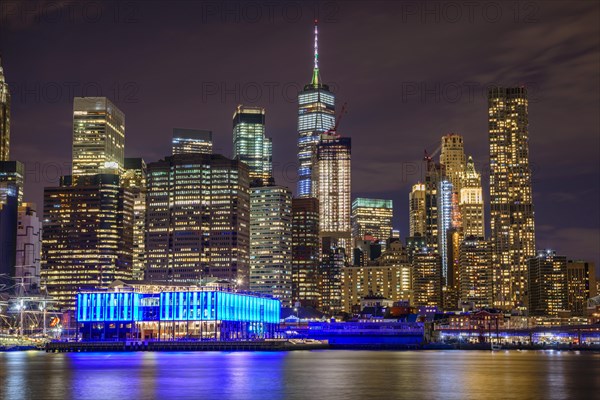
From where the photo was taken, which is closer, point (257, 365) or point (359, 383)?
point (359, 383)

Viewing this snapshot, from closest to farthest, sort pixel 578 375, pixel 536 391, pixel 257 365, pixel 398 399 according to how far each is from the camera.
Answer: pixel 398 399 < pixel 536 391 < pixel 578 375 < pixel 257 365

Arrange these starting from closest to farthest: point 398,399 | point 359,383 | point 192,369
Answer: point 398,399 < point 359,383 < point 192,369

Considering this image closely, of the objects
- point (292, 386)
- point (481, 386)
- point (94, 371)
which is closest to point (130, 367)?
point (94, 371)

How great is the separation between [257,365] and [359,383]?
45.0 m

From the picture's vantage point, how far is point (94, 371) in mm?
A: 138625

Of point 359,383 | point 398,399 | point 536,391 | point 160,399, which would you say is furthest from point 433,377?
point 160,399

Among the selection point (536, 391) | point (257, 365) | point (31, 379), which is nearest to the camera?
point (536, 391)

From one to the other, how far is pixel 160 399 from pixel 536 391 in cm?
4056

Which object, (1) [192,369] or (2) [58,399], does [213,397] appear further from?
(1) [192,369]

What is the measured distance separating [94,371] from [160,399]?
47834 millimetres

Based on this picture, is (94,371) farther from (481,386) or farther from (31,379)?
(481,386)

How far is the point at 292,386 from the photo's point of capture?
107812mm

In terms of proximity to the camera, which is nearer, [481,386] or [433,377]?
[481,386]

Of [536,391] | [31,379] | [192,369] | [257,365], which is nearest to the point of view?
[536,391]
